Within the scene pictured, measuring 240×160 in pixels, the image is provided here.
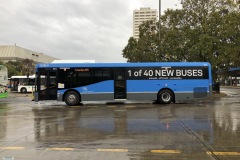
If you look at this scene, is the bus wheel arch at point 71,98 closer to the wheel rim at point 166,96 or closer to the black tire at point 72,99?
the black tire at point 72,99

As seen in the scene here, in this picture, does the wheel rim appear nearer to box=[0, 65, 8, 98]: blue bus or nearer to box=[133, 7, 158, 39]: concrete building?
box=[0, 65, 8, 98]: blue bus

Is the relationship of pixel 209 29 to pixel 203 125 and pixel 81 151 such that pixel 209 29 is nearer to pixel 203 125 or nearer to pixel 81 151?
pixel 203 125

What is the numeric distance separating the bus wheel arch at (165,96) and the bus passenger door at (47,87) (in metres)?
7.12

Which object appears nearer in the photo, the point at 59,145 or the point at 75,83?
the point at 59,145

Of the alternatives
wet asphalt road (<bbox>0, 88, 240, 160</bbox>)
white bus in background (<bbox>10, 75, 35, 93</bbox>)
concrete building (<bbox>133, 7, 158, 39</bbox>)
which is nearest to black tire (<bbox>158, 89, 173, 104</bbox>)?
wet asphalt road (<bbox>0, 88, 240, 160</bbox>)

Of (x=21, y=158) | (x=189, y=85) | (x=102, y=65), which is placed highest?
(x=102, y=65)

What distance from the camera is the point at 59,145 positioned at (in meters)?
8.51

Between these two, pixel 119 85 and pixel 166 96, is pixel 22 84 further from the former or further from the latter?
pixel 166 96

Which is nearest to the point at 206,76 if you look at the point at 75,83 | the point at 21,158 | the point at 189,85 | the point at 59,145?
the point at 189,85

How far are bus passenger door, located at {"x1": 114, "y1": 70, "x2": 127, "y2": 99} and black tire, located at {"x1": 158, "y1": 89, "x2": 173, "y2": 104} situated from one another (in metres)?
2.43

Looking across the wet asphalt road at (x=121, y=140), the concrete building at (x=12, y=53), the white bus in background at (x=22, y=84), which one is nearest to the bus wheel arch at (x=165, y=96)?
the wet asphalt road at (x=121, y=140)

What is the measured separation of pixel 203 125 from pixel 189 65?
11812mm

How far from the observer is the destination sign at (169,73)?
2323 centimetres

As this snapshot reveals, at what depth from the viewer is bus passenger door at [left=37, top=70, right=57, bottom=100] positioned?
2262 centimetres
